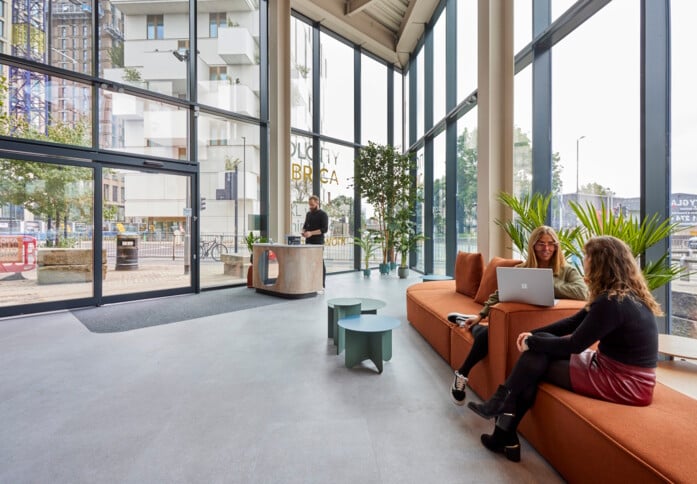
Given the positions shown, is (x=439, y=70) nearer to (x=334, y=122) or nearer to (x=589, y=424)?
(x=334, y=122)

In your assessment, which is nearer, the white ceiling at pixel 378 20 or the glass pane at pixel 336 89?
the white ceiling at pixel 378 20

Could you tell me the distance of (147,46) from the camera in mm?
6031

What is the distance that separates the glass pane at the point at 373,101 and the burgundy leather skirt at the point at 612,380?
26.8ft

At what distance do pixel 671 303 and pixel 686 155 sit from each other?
1.14 meters

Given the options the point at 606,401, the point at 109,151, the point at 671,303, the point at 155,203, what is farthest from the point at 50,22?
the point at 671,303

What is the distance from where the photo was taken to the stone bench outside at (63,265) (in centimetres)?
499

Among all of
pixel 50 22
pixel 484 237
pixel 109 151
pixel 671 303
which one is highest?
pixel 50 22

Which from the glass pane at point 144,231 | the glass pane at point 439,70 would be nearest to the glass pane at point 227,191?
the glass pane at point 144,231

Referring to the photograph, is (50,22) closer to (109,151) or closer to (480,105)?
(109,151)

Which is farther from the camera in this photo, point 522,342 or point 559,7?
point 559,7

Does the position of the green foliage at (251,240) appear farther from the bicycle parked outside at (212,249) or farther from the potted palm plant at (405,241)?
the potted palm plant at (405,241)

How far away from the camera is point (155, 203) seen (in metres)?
6.11

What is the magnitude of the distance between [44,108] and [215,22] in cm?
332

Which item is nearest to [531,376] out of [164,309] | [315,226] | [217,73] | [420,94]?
[164,309]
